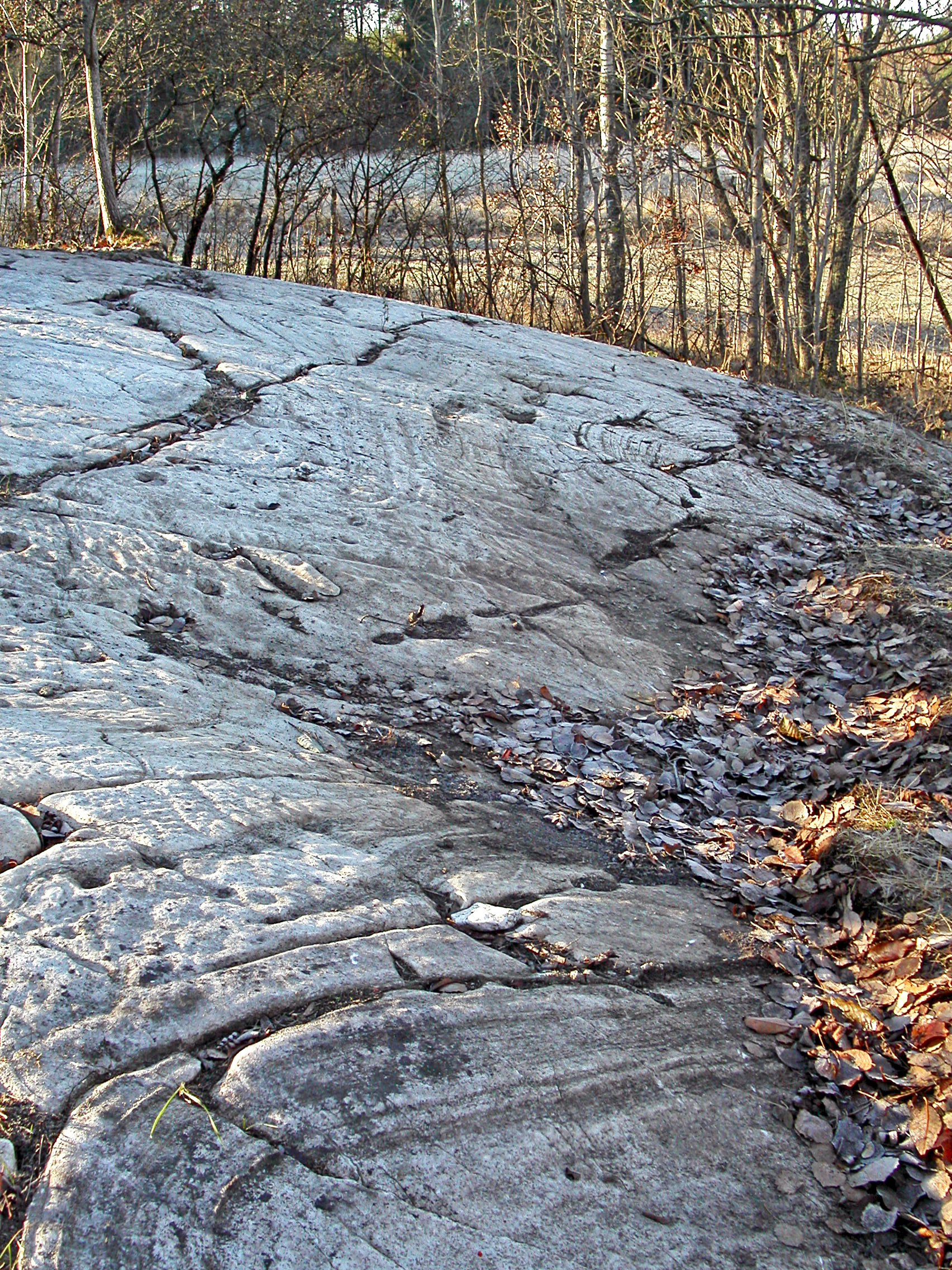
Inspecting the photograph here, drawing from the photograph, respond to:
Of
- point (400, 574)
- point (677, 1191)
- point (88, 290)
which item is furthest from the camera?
point (88, 290)

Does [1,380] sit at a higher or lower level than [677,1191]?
higher

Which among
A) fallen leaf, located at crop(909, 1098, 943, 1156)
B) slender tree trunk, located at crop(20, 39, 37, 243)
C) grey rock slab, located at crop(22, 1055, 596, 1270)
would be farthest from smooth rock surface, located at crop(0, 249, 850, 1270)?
slender tree trunk, located at crop(20, 39, 37, 243)

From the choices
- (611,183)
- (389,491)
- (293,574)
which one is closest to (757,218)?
(611,183)

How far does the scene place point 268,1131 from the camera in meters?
1.64

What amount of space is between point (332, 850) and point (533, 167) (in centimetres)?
865

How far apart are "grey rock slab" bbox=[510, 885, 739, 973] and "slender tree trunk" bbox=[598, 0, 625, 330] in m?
7.24

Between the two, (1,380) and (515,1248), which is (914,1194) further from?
(1,380)

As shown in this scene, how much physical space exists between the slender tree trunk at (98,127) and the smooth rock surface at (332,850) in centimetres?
233

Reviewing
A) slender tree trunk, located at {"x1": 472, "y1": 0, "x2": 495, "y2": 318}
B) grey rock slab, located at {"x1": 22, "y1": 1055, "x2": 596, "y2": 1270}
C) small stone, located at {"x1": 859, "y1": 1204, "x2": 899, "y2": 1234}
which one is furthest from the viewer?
slender tree trunk, located at {"x1": 472, "y1": 0, "x2": 495, "y2": 318}

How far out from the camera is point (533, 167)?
30.5ft

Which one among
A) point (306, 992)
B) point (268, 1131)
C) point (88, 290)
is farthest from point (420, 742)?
point (88, 290)

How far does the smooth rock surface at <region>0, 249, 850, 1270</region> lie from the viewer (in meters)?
1.62

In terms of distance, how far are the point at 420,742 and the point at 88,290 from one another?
449cm

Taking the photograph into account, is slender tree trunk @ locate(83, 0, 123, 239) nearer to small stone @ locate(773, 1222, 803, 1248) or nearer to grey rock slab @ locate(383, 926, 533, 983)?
grey rock slab @ locate(383, 926, 533, 983)
